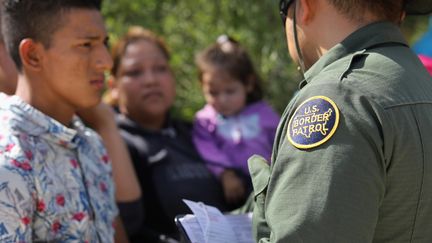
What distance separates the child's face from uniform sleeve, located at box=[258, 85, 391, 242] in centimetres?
234

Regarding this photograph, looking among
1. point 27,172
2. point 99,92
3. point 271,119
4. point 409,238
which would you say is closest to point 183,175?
point 271,119

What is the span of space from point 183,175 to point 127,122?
486mm

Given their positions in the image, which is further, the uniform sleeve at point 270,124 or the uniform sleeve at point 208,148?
the uniform sleeve at point 270,124

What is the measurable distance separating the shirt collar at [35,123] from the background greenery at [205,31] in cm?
228

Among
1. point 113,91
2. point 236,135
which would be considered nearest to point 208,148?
point 236,135

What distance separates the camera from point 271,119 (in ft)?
12.5

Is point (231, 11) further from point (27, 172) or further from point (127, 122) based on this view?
point (27, 172)

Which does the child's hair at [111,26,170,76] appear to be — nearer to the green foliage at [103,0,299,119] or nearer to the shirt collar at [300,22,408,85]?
the green foliage at [103,0,299,119]

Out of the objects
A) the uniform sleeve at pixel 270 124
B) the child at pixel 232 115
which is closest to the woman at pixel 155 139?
the child at pixel 232 115

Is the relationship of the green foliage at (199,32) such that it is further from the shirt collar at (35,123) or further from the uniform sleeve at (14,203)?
the uniform sleeve at (14,203)

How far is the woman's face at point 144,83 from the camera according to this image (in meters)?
3.58

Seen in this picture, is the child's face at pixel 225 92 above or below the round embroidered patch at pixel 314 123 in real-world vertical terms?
below

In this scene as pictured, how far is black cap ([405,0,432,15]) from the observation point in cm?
174

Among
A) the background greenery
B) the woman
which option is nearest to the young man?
the woman
